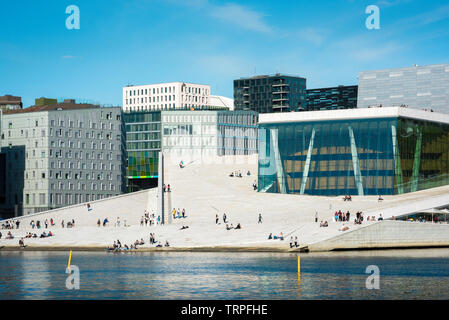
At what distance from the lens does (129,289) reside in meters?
42.5

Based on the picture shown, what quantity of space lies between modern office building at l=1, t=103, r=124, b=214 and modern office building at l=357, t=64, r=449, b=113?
7411 cm

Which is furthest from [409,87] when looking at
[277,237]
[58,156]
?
[277,237]

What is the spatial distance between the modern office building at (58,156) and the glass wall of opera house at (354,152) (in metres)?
35.6

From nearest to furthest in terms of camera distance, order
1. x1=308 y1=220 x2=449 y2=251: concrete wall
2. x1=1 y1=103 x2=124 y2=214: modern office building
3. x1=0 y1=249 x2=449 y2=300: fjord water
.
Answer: x1=0 y1=249 x2=449 y2=300: fjord water, x1=308 y1=220 x2=449 y2=251: concrete wall, x1=1 y1=103 x2=124 y2=214: modern office building

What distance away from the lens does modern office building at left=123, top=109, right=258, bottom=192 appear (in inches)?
6481

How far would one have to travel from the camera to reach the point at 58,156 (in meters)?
122

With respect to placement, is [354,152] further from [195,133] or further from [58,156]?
[195,133]

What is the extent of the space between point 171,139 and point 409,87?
61297mm

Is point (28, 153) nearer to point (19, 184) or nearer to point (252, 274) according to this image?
point (19, 184)

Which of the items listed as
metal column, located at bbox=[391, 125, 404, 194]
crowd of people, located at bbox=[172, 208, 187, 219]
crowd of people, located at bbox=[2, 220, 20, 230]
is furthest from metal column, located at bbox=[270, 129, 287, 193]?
crowd of people, located at bbox=[2, 220, 20, 230]

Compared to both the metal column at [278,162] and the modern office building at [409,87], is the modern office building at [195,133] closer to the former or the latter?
the modern office building at [409,87]

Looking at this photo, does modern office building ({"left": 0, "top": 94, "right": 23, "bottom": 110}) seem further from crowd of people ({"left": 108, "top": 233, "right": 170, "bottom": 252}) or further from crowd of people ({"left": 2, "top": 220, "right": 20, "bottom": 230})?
crowd of people ({"left": 108, "top": 233, "right": 170, "bottom": 252})

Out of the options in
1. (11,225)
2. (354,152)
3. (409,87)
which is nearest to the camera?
(11,225)

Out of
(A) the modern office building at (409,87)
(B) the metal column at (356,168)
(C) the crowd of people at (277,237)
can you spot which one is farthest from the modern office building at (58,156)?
(A) the modern office building at (409,87)
